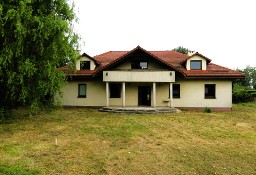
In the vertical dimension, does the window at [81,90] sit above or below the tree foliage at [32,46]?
below

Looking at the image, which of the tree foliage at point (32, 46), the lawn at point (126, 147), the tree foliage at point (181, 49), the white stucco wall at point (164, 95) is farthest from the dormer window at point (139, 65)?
the tree foliage at point (181, 49)

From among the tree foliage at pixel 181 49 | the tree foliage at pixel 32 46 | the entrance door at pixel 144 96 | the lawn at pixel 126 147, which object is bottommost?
the lawn at pixel 126 147

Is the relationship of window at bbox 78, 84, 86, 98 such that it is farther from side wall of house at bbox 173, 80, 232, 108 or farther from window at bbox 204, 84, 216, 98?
window at bbox 204, 84, 216, 98

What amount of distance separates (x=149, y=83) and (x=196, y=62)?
16.0 ft

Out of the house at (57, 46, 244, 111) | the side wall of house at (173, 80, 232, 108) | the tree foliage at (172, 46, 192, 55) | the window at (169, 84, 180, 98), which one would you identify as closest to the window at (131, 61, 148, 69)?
the house at (57, 46, 244, 111)

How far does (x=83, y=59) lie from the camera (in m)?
24.9

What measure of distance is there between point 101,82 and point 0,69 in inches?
492

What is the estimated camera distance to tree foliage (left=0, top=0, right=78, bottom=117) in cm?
1304

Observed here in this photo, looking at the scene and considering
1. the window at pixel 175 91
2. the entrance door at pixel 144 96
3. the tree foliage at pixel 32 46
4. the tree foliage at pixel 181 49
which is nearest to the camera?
the tree foliage at pixel 32 46

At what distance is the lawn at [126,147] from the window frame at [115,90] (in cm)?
811

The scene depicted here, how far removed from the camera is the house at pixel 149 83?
22.5 m

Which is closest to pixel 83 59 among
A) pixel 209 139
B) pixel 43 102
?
pixel 43 102

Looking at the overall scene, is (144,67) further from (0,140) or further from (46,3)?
(0,140)

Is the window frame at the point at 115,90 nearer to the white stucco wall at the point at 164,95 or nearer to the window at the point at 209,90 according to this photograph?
the white stucco wall at the point at 164,95
